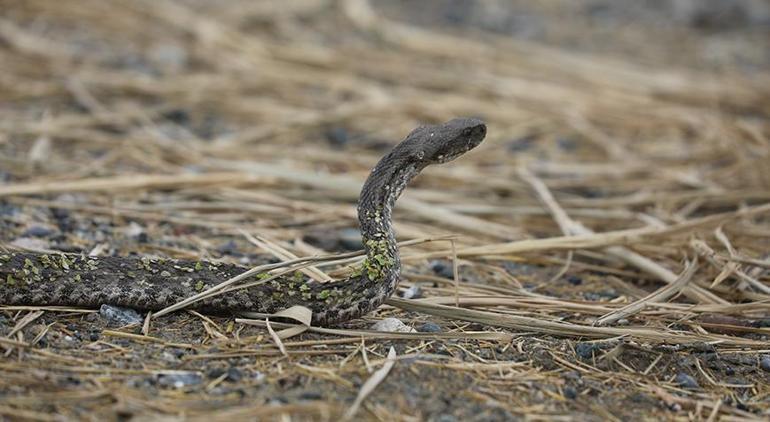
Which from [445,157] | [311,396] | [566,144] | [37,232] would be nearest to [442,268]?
[445,157]

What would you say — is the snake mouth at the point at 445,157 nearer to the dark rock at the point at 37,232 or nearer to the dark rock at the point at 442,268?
the dark rock at the point at 442,268

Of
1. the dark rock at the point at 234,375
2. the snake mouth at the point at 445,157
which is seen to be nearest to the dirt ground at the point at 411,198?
the dark rock at the point at 234,375

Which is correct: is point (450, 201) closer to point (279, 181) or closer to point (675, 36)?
point (279, 181)

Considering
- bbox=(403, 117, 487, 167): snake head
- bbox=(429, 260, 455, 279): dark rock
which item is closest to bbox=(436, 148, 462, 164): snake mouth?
bbox=(403, 117, 487, 167): snake head

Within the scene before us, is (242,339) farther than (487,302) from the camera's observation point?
No

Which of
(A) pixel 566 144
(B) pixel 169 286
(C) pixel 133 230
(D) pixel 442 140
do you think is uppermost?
(D) pixel 442 140

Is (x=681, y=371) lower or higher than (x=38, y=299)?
lower

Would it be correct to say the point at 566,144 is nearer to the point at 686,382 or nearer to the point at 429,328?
the point at 429,328

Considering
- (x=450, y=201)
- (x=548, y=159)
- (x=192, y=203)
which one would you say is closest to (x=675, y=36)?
(x=548, y=159)
